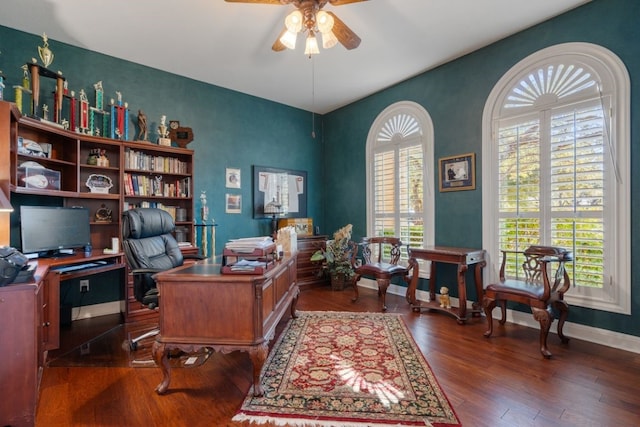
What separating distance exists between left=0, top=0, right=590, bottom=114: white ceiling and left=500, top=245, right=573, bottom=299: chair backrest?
7.22 ft

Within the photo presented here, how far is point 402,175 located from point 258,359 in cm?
325

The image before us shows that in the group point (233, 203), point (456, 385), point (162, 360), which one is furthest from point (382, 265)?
point (162, 360)

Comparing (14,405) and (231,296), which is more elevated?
(231,296)

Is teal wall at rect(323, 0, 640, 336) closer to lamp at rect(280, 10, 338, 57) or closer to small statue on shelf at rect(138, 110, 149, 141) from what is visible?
lamp at rect(280, 10, 338, 57)

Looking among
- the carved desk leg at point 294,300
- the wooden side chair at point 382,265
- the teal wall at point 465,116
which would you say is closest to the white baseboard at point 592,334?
the teal wall at point 465,116

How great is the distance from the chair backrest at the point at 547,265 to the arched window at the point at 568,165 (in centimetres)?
18

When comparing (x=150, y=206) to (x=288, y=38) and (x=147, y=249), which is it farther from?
(x=288, y=38)

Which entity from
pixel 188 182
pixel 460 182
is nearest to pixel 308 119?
pixel 188 182

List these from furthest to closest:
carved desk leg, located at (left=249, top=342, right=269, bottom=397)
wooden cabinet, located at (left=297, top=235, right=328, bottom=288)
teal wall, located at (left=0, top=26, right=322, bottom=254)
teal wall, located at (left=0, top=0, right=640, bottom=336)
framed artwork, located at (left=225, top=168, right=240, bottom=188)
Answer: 1. wooden cabinet, located at (left=297, top=235, right=328, bottom=288)
2. framed artwork, located at (left=225, top=168, right=240, bottom=188)
3. teal wall, located at (left=0, top=26, right=322, bottom=254)
4. teal wall, located at (left=0, top=0, right=640, bottom=336)
5. carved desk leg, located at (left=249, top=342, right=269, bottom=397)

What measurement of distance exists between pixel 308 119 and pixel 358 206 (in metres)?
1.86

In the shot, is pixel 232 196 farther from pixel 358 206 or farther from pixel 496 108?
pixel 496 108

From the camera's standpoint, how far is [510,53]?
3.13 meters

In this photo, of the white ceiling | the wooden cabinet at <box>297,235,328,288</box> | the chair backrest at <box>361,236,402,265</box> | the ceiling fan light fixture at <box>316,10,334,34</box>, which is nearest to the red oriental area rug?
the chair backrest at <box>361,236,402,265</box>

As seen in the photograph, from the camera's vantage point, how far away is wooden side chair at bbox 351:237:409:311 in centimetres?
355
